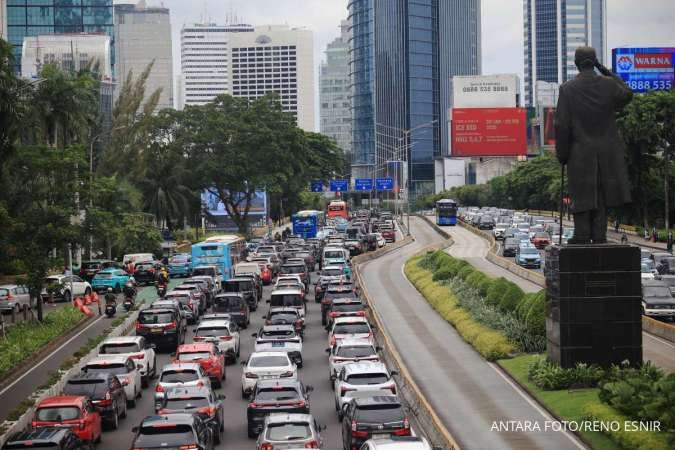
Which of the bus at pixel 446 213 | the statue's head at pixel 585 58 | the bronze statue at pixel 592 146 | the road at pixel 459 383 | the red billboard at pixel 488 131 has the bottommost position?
the road at pixel 459 383

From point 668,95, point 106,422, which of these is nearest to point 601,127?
point 106,422

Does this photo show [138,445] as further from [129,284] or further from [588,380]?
[129,284]

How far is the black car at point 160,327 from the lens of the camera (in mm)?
39500

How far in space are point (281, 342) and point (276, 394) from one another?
9.13 m

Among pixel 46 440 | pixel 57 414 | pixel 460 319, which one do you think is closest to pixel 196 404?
pixel 57 414

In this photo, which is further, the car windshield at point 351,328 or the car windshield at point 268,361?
the car windshield at point 351,328

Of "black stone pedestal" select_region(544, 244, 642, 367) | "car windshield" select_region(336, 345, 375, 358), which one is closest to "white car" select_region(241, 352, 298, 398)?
"car windshield" select_region(336, 345, 375, 358)

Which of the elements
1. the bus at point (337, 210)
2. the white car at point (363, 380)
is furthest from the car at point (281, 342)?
the bus at point (337, 210)

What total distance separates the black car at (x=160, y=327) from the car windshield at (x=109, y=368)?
8.35 m

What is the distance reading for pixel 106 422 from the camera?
27750 mm

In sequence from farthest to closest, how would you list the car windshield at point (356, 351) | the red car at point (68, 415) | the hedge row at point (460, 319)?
the hedge row at point (460, 319) → the car windshield at point (356, 351) → the red car at point (68, 415)

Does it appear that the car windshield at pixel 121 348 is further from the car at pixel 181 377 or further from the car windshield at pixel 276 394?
the car windshield at pixel 276 394

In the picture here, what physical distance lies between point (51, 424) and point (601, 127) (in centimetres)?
1516

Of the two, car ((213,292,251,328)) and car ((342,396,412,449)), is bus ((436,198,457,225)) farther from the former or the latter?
car ((342,396,412,449))
